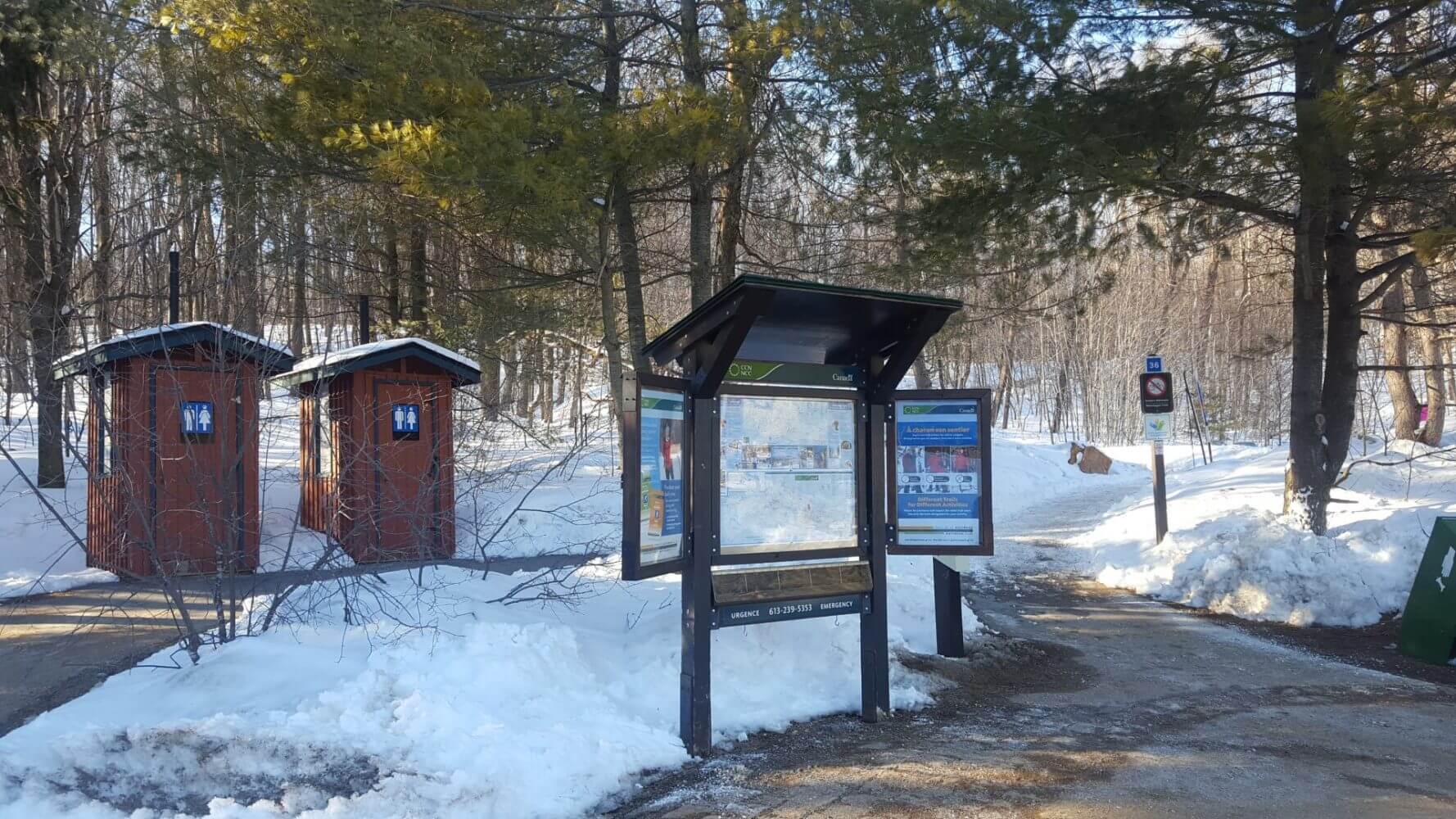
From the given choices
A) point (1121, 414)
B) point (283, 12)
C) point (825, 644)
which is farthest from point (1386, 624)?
point (1121, 414)

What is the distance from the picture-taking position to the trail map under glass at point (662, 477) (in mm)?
5297

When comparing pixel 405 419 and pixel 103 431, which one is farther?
pixel 405 419

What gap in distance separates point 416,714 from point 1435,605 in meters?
7.49

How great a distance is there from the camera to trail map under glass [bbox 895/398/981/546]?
6547 mm

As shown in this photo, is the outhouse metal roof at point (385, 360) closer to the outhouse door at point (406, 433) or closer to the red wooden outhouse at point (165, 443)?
the outhouse door at point (406, 433)

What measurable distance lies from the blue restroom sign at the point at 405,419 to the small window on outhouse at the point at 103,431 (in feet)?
9.88

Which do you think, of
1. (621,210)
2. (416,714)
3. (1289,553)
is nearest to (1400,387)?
(1289,553)

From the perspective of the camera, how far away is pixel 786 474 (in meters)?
6.10

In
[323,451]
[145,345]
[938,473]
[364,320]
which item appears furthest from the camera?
[364,320]

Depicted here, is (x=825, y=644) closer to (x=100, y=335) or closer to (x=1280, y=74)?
(x=1280, y=74)

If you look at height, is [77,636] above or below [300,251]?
below

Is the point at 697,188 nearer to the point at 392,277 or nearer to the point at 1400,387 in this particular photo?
the point at 392,277

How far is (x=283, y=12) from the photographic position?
955 centimetres

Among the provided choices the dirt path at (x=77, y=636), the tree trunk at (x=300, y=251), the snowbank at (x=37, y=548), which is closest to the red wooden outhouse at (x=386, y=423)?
the tree trunk at (x=300, y=251)
